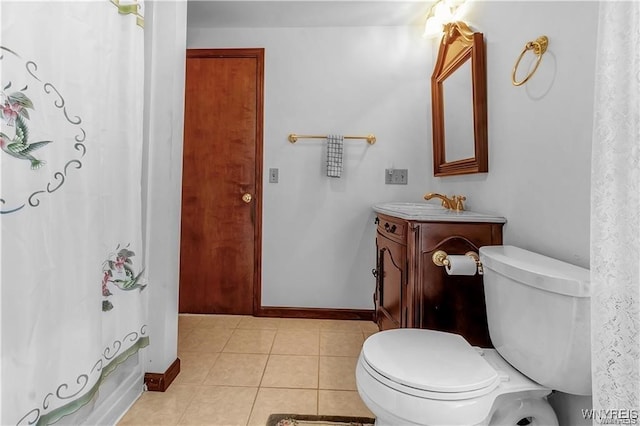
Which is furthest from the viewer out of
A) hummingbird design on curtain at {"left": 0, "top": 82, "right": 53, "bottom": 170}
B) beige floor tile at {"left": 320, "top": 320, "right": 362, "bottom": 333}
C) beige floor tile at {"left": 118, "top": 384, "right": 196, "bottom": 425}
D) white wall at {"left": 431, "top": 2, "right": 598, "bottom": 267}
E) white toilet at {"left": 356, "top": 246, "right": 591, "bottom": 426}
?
beige floor tile at {"left": 320, "top": 320, "right": 362, "bottom": 333}

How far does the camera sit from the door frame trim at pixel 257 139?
2.31 meters

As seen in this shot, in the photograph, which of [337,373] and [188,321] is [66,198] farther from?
[188,321]

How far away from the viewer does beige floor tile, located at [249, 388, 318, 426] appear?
129cm

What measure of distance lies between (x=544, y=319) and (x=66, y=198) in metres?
1.34

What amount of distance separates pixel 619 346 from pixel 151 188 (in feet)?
5.29

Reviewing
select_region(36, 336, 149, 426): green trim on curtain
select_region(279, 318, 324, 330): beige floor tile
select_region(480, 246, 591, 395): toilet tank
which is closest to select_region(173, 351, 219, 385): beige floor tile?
select_region(36, 336, 149, 426): green trim on curtain

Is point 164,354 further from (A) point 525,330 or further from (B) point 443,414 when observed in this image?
(A) point 525,330

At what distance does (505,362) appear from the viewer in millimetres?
1022

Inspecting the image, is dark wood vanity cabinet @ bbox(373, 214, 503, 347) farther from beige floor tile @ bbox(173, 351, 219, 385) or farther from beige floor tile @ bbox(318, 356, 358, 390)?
beige floor tile @ bbox(173, 351, 219, 385)

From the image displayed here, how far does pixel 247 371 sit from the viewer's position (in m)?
1.61

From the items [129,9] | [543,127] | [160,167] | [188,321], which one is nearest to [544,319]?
[543,127]

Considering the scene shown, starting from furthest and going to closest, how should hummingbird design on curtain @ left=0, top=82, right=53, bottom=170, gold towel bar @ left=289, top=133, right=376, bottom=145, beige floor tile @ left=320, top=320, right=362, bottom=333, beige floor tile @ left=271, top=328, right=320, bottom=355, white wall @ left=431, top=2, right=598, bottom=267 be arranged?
1. gold towel bar @ left=289, top=133, right=376, bottom=145
2. beige floor tile @ left=320, top=320, right=362, bottom=333
3. beige floor tile @ left=271, top=328, right=320, bottom=355
4. white wall @ left=431, top=2, right=598, bottom=267
5. hummingbird design on curtain @ left=0, top=82, right=53, bottom=170

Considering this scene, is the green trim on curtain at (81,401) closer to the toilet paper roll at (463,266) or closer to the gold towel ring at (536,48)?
the toilet paper roll at (463,266)

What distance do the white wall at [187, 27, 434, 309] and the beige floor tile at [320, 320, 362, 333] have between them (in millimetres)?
121
